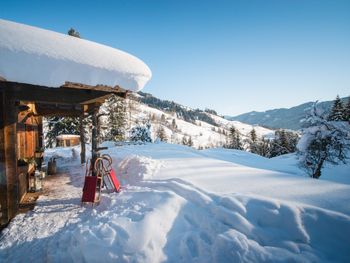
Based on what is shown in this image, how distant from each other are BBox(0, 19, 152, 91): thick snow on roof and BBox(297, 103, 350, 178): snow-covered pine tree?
1210cm

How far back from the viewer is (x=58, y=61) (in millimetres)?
4199

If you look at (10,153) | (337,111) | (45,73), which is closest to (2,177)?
(10,153)

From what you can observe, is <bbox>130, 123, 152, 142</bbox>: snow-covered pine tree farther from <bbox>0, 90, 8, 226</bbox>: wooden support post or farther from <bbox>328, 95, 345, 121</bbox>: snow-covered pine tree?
<bbox>0, 90, 8, 226</bbox>: wooden support post

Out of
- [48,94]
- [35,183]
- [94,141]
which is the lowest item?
[35,183]

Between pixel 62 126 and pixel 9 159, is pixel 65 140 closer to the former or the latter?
pixel 62 126

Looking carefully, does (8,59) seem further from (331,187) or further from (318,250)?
(331,187)

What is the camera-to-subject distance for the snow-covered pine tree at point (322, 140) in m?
12.9

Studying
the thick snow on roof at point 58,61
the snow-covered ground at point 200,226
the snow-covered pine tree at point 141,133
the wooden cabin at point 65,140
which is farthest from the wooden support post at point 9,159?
the snow-covered pine tree at point 141,133

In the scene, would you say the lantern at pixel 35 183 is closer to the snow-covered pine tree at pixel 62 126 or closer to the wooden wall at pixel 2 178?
the wooden wall at pixel 2 178

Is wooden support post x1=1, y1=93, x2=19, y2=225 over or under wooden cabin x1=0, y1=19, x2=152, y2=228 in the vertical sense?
under

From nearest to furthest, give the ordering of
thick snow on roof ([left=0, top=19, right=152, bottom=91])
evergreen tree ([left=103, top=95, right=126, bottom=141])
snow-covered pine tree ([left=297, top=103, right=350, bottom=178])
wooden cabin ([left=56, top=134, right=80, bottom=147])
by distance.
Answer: thick snow on roof ([left=0, top=19, right=152, bottom=91]), snow-covered pine tree ([left=297, top=103, right=350, bottom=178]), wooden cabin ([left=56, top=134, right=80, bottom=147]), evergreen tree ([left=103, top=95, right=126, bottom=141])

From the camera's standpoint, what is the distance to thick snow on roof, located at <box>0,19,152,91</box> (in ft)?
12.8

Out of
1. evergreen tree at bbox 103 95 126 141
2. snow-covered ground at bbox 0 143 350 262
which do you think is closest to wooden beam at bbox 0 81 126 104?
snow-covered ground at bbox 0 143 350 262

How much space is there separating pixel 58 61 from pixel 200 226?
13.6 ft
